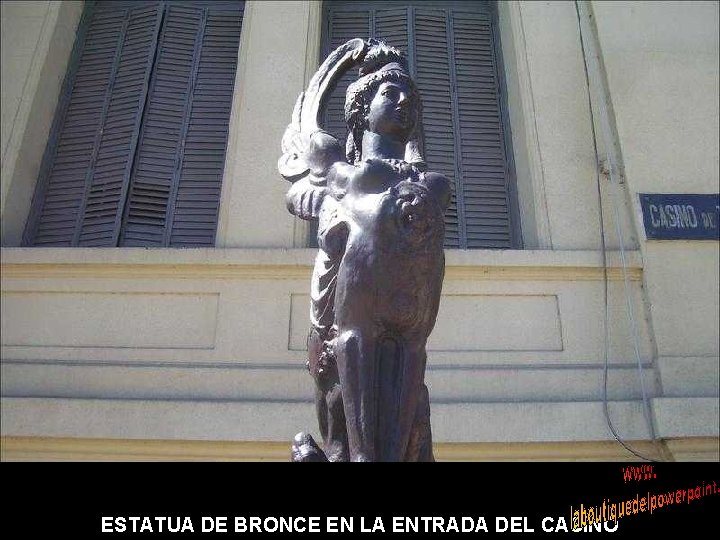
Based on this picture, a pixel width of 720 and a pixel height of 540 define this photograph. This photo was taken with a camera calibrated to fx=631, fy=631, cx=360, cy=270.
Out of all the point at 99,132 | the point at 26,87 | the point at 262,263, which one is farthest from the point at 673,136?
the point at 26,87

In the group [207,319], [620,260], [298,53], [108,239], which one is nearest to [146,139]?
[108,239]

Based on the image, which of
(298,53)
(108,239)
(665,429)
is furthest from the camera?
(298,53)

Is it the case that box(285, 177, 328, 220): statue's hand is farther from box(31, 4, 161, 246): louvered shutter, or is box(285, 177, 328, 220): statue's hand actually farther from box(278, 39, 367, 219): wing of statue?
box(31, 4, 161, 246): louvered shutter

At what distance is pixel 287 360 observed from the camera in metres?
4.66

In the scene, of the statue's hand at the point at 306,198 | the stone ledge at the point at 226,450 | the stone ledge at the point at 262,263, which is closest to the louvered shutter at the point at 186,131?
the stone ledge at the point at 262,263

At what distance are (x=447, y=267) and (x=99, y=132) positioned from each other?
3612 millimetres

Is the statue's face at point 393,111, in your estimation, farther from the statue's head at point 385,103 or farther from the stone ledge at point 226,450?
the stone ledge at point 226,450

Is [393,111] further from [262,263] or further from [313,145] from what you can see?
[262,263]

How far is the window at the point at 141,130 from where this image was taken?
18.5ft

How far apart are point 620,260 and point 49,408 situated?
4396 mm

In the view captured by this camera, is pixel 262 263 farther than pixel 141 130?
No


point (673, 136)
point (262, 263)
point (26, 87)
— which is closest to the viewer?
point (262, 263)

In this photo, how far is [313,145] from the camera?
2.35m

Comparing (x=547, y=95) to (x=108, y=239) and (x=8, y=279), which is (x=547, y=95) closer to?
(x=108, y=239)
